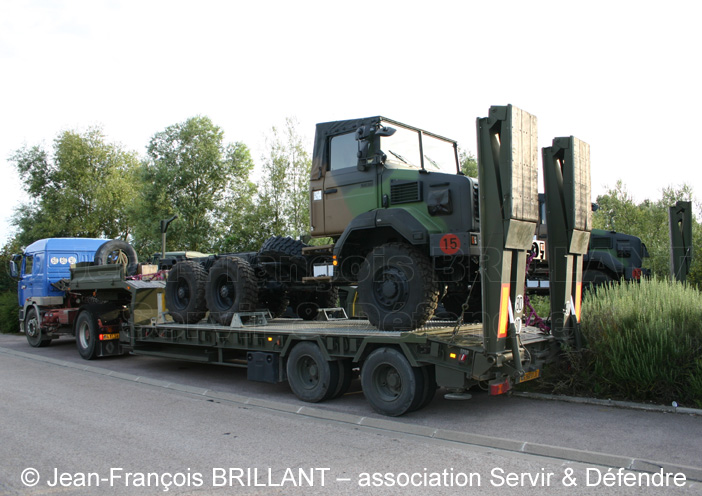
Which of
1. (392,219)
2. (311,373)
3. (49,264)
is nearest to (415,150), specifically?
(392,219)

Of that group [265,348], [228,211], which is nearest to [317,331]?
[265,348]

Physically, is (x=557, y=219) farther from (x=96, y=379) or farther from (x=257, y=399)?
(x=96, y=379)

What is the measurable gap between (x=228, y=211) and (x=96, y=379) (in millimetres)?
22904

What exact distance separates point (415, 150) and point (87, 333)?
8.64 metres

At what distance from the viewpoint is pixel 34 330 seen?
15.0 meters

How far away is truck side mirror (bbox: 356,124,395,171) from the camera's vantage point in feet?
24.4

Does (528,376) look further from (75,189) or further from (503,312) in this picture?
(75,189)

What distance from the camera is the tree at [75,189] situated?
3691 centimetres

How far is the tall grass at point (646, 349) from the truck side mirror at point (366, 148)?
144 inches

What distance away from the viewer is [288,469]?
479cm

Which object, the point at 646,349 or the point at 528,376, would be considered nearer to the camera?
the point at 528,376

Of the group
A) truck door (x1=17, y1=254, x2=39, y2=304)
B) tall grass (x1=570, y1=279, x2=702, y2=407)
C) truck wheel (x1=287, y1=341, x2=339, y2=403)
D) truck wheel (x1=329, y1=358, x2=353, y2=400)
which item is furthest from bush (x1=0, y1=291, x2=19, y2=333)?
tall grass (x1=570, y1=279, x2=702, y2=407)

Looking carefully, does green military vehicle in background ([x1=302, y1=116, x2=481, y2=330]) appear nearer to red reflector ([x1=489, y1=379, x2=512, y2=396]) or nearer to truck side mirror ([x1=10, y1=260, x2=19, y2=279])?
red reflector ([x1=489, y1=379, x2=512, y2=396])

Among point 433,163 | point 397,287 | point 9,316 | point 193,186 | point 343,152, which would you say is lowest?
point 9,316
